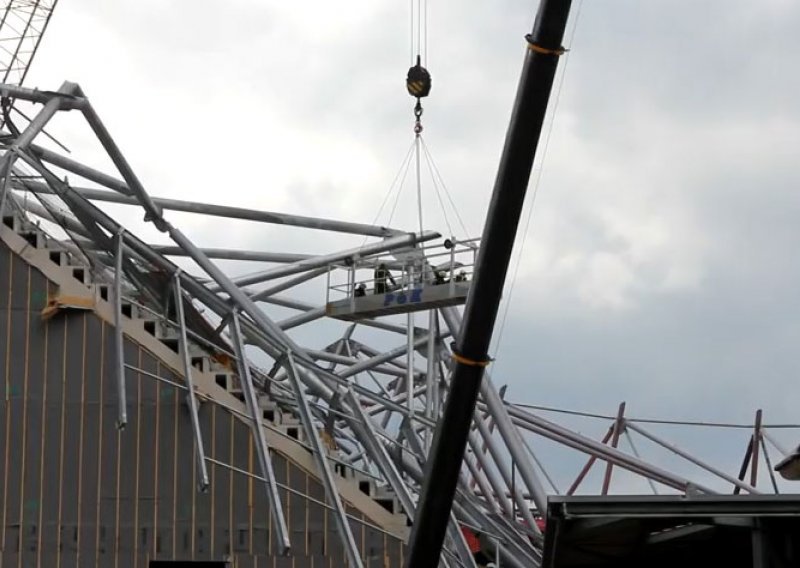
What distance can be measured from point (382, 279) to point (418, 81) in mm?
9806

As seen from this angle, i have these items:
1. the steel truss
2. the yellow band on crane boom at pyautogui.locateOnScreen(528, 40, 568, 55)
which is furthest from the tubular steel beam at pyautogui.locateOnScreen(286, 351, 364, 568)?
the yellow band on crane boom at pyautogui.locateOnScreen(528, 40, 568, 55)

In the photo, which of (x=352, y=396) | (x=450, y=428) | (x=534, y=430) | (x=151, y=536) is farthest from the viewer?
(x=534, y=430)

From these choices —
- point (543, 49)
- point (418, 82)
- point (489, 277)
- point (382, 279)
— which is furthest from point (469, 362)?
point (382, 279)

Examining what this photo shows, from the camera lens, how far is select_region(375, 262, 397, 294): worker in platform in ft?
173

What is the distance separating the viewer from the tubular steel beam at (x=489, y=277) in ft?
89.5

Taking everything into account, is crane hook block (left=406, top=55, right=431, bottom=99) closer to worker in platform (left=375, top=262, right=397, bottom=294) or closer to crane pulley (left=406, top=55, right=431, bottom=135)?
crane pulley (left=406, top=55, right=431, bottom=135)

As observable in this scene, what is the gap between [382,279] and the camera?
174 feet

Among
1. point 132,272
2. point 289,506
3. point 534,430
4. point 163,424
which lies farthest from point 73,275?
point 534,430

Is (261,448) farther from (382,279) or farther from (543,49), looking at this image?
(543,49)

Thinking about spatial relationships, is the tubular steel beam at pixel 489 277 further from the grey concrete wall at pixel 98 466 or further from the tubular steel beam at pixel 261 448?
the grey concrete wall at pixel 98 466

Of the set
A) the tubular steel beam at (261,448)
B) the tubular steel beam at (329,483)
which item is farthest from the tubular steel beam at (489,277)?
the tubular steel beam at (329,483)

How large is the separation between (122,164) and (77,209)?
1824mm

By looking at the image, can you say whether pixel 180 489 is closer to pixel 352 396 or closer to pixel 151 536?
pixel 151 536

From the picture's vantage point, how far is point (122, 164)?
160ft
